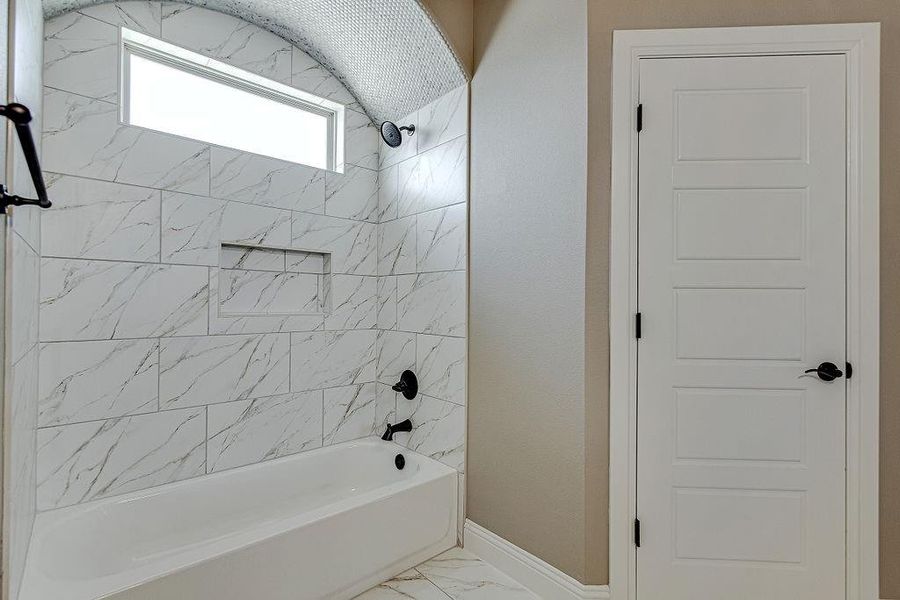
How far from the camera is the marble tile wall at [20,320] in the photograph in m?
1.07

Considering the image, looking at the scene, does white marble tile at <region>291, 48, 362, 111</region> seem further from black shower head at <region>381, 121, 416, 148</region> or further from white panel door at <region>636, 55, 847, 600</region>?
white panel door at <region>636, 55, 847, 600</region>

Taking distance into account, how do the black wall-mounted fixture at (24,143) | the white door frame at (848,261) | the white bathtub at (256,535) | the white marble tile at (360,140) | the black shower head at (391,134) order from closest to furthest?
the black wall-mounted fixture at (24,143) → the white bathtub at (256,535) → the white door frame at (848,261) → the black shower head at (391,134) → the white marble tile at (360,140)

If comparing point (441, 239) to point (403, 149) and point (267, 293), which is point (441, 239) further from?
point (267, 293)

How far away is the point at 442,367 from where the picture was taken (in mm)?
2348

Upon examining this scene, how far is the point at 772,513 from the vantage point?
1.61 metres

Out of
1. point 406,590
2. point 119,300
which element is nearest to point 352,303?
point 119,300

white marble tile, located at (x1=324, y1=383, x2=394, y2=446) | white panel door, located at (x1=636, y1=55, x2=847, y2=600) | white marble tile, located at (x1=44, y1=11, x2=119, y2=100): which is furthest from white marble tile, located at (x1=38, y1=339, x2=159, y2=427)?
white panel door, located at (x1=636, y1=55, x2=847, y2=600)

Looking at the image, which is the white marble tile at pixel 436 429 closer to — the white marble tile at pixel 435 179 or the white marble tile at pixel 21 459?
the white marble tile at pixel 435 179

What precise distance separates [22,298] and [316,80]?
180cm

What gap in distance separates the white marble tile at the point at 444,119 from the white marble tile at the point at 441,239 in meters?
0.38

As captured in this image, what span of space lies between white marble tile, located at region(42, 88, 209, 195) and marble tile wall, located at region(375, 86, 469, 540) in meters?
1.01

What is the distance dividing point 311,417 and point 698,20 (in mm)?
2510

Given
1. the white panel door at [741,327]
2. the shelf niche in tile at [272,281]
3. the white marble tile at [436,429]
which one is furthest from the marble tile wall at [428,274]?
the white panel door at [741,327]

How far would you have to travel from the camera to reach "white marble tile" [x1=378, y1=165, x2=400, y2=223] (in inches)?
104
